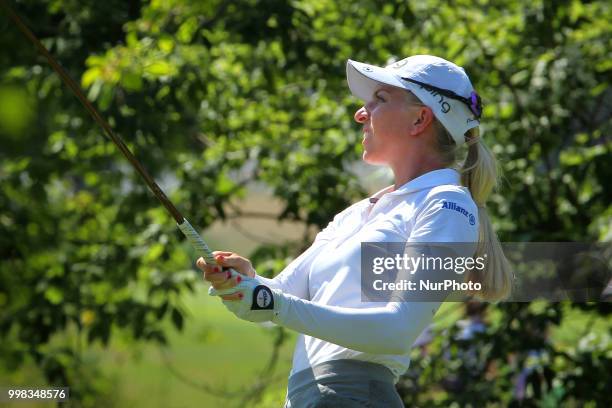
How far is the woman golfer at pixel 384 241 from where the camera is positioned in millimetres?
1700

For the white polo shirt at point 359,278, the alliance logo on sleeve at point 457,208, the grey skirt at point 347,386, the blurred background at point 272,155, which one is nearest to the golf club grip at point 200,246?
the white polo shirt at point 359,278

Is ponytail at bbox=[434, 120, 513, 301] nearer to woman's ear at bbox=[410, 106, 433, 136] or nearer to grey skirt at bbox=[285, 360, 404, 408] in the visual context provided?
woman's ear at bbox=[410, 106, 433, 136]

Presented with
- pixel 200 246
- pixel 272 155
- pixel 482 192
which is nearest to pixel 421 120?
pixel 482 192

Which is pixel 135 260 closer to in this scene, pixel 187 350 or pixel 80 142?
pixel 80 142

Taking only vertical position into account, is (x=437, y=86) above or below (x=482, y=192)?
above

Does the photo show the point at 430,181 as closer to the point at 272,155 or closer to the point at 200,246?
the point at 200,246

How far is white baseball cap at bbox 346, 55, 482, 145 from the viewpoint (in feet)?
6.51

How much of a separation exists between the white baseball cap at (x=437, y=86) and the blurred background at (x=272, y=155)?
6.54 ft

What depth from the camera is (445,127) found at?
6.52ft

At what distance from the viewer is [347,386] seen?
1803 millimetres

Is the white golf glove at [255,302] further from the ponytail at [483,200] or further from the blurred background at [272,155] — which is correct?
the blurred background at [272,155]

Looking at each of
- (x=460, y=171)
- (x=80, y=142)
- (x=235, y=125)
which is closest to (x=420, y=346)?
(x=235, y=125)

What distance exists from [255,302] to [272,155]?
328cm

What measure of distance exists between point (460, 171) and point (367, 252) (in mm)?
316
